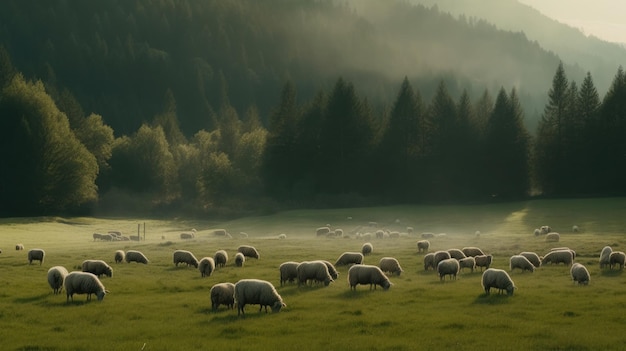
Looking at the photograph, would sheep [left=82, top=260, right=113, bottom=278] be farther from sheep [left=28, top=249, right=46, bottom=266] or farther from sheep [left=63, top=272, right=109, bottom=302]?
sheep [left=28, top=249, right=46, bottom=266]

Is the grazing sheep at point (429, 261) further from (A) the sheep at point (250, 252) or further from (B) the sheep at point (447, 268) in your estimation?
(A) the sheep at point (250, 252)

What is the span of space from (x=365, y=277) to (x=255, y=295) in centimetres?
665

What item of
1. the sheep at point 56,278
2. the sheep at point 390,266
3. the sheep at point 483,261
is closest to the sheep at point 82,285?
the sheep at point 56,278

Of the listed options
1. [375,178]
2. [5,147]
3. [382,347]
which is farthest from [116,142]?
[382,347]

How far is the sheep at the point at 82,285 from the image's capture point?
87.4 ft

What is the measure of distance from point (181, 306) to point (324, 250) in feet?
69.3

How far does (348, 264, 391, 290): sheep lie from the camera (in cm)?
2900

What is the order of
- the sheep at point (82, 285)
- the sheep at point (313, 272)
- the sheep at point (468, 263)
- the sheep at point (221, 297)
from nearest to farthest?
the sheep at point (221, 297) → the sheep at point (82, 285) → the sheep at point (313, 272) → the sheep at point (468, 263)

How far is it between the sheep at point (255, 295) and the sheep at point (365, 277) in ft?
17.6

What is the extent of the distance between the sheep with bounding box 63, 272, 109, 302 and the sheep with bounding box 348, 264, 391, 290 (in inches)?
412

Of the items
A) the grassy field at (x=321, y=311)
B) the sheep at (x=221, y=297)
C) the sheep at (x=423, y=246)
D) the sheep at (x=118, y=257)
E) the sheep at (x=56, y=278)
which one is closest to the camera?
the grassy field at (x=321, y=311)

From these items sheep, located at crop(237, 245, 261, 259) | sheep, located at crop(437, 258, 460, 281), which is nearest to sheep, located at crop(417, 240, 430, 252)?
sheep, located at crop(237, 245, 261, 259)

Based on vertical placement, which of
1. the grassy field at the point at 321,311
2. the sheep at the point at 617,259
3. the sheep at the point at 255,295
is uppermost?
the sheep at the point at 617,259

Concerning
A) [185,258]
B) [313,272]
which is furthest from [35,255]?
[313,272]
